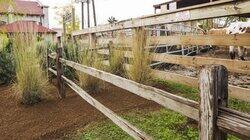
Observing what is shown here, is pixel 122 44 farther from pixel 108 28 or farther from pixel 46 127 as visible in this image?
pixel 46 127

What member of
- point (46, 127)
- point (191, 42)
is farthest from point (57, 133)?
point (191, 42)

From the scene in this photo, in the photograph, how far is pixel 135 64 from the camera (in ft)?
17.3

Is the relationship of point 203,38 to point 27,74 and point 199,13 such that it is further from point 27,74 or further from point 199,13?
point 27,74

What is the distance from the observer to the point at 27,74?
5.53m

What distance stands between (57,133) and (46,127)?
0.97 ft

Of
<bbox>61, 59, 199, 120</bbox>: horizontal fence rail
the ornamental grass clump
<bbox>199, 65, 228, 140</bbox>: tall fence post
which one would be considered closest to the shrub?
the ornamental grass clump

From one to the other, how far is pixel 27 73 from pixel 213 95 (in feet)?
14.2

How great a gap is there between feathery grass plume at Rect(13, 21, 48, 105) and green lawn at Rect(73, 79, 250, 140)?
1585mm

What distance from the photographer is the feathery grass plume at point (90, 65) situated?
5.55m

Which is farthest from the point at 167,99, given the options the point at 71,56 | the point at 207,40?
the point at 71,56

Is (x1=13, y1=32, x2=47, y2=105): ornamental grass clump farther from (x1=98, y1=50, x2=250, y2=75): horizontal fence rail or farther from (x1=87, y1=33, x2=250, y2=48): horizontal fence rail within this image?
(x1=87, y1=33, x2=250, y2=48): horizontal fence rail

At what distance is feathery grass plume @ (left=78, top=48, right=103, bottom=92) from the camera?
5.55 meters

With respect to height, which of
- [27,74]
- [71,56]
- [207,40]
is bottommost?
[27,74]

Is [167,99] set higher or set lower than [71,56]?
lower
